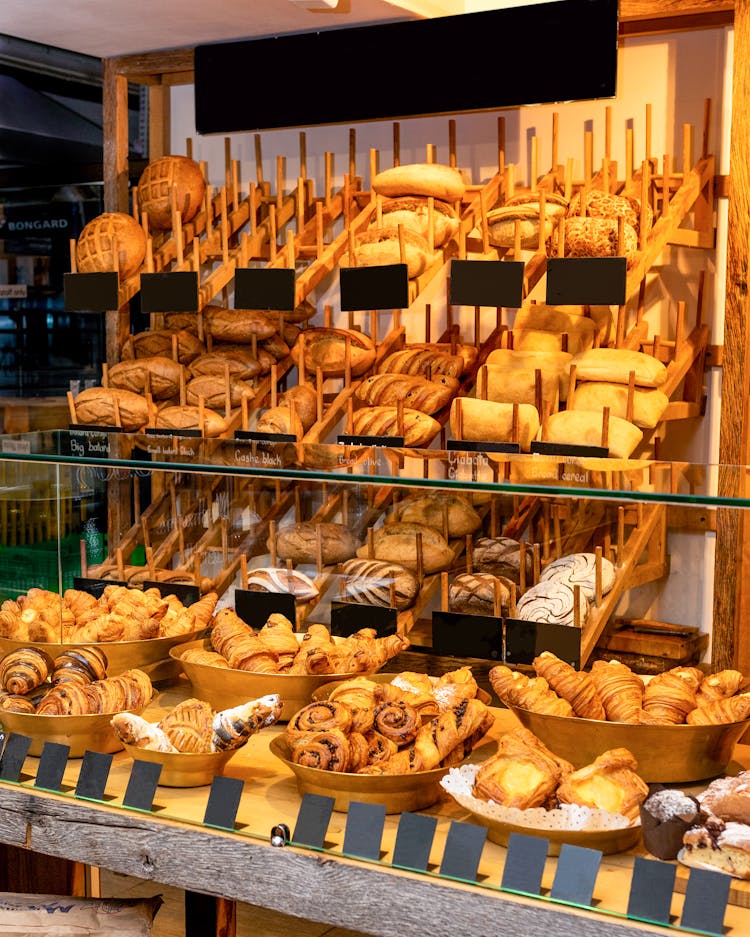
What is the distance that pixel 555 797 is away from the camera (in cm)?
119

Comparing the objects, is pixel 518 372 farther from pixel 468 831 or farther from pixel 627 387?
pixel 468 831

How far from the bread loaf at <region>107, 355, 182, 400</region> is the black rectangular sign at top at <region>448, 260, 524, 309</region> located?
97cm

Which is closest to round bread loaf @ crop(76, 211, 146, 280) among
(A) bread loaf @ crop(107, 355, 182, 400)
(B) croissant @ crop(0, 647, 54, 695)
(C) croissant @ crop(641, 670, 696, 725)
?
(A) bread loaf @ crop(107, 355, 182, 400)

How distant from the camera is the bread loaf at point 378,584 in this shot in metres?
1.56

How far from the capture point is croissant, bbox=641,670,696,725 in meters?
1.31

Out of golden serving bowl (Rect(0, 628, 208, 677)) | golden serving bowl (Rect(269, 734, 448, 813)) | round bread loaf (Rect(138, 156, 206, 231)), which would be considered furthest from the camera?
round bread loaf (Rect(138, 156, 206, 231))

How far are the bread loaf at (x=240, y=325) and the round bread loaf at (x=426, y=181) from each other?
21.2 inches

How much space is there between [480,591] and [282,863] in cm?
44

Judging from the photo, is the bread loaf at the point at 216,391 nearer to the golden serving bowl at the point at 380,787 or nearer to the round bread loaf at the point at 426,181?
the round bread loaf at the point at 426,181

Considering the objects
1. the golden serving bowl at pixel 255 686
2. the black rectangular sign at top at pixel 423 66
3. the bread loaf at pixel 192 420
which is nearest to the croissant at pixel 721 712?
the golden serving bowl at pixel 255 686

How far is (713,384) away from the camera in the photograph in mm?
2945

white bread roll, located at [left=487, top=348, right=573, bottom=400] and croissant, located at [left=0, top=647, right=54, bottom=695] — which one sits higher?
white bread roll, located at [left=487, top=348, right=573, bottom=400]

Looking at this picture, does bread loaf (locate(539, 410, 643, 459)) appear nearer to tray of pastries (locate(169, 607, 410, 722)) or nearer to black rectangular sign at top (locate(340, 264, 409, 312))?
black rectangular sign at top (locate(340, 264, 409, 312))

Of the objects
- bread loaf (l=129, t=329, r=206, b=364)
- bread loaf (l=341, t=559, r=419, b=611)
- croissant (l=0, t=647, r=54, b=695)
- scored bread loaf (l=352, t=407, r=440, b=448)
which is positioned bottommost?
croissant (l=0, t=647, r=54, b=695)
